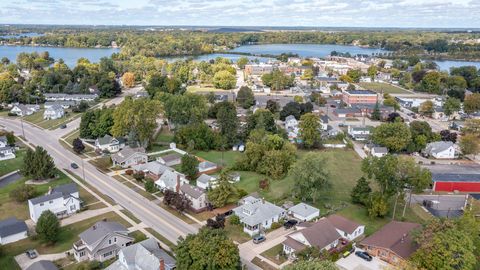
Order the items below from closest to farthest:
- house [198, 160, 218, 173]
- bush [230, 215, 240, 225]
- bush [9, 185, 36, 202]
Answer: bush [230, 215, 240, 225] < bush [9, 185, 36, 202] < house [198, 160, 218, 173]

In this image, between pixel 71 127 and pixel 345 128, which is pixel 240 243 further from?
pixel 71 127

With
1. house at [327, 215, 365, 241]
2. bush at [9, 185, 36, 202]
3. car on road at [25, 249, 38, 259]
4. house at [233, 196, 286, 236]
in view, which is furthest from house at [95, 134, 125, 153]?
house at [327, 215, 365, 241]

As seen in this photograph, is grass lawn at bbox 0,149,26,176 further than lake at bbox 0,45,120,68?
No

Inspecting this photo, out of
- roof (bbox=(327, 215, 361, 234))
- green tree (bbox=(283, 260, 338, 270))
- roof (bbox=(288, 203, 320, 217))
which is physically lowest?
roof (bbox=(288, 203, 320, 217))

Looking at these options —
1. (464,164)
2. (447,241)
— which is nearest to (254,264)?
(447,241)

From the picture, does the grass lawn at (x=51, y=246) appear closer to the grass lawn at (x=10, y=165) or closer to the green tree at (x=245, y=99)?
the grass lawn at (x=10, y=165)

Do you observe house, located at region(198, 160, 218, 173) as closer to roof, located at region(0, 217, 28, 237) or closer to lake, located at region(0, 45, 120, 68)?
roof, located at region(0, 217, 28, 237)
